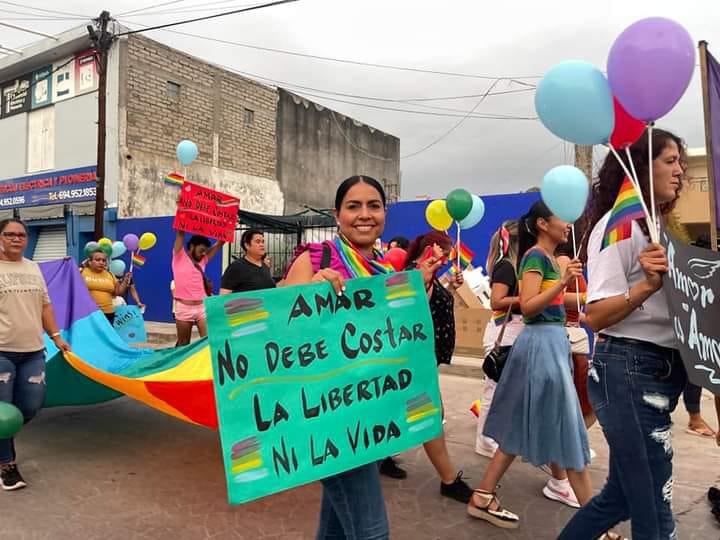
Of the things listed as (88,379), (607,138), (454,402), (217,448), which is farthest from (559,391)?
(88,379)

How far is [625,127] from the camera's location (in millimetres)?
2061

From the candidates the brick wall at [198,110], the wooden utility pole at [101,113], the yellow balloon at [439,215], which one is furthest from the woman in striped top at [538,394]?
the brick wall at [198,110]

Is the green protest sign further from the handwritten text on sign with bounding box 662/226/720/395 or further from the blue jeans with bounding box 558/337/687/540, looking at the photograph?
the handwritten text on sign with bounding box 662/226/720/395

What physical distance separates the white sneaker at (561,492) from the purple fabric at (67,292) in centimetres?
399

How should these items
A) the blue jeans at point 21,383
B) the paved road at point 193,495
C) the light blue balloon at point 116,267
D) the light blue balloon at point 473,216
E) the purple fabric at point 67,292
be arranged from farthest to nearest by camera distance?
1. the light blue balloon at point 116,267
2. the purple fabric at point 67,292
3. the light blue balloon at point 473,216
4. the blue jeans at point 21,383
5. the paved road at point 193,495

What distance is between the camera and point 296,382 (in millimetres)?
1926

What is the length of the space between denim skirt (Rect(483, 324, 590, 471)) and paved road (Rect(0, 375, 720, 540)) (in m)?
0.45

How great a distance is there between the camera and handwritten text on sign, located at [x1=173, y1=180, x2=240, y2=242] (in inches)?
287

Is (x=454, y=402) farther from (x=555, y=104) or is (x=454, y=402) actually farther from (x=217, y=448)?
(x=555, y=104)

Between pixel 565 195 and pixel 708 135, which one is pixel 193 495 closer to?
pixel 565 195

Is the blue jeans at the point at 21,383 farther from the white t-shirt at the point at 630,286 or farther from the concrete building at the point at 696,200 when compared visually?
the concrete building at the point at 696,200

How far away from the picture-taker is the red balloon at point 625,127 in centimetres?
204

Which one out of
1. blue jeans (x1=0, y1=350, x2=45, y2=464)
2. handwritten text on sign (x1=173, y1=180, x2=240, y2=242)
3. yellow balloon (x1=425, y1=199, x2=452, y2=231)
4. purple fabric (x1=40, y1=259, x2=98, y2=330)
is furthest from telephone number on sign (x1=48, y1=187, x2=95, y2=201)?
yellow balloon (x1=425, y1=199, x2=452, y2=231)

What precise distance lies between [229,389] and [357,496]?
1.91ft
